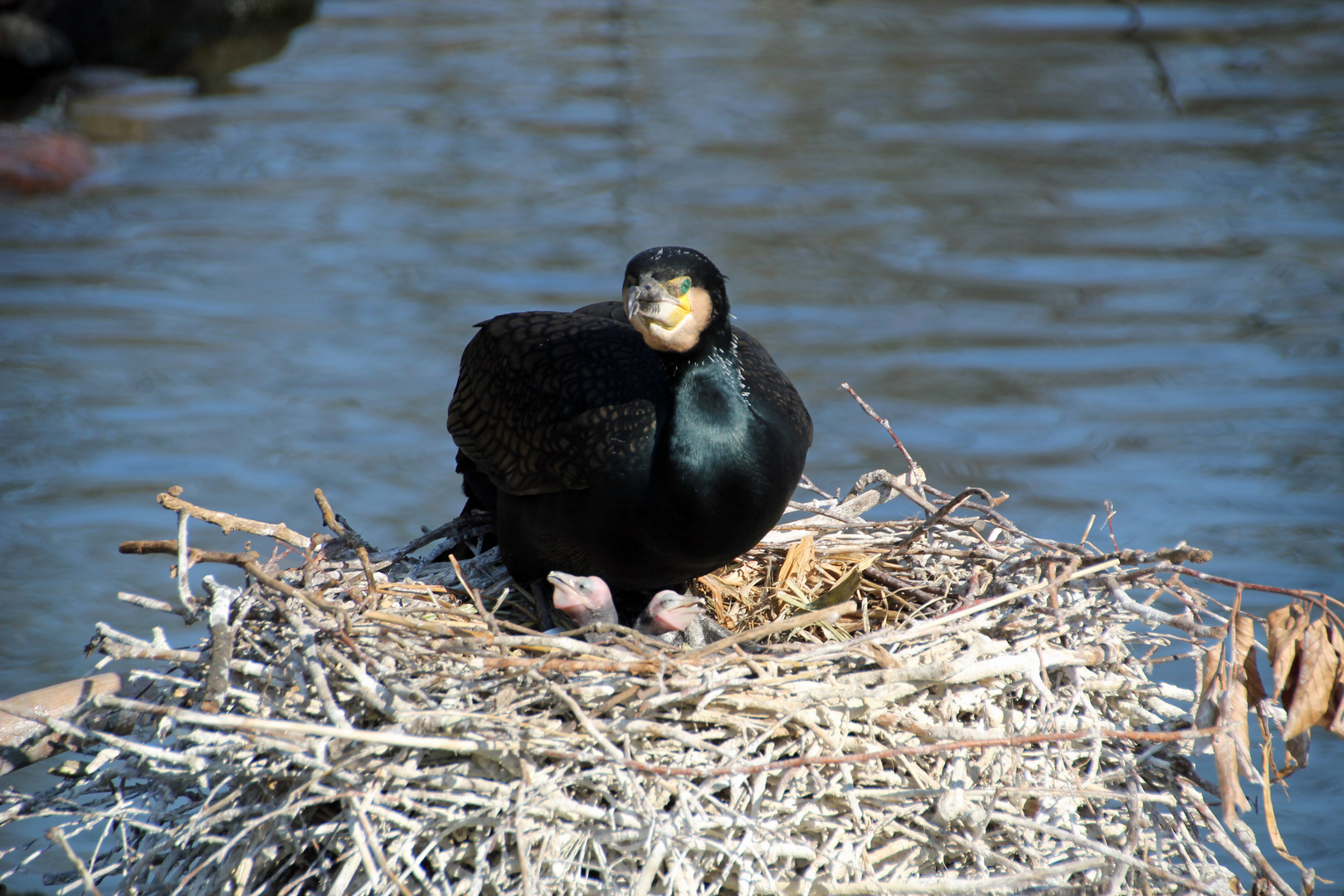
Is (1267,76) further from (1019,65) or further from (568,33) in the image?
(568,33)

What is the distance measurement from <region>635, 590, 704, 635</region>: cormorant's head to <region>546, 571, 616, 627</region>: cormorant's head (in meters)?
0.11

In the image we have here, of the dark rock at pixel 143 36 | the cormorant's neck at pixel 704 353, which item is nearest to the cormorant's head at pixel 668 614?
the cormorant's neck at pixel 704 353

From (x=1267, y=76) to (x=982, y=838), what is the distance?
12265 mm

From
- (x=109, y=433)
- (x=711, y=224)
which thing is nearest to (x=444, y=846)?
(x=109, y=433)

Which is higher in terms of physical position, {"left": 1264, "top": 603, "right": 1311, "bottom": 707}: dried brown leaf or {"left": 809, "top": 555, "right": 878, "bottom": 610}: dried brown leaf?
{"left": 1264, "top": 603, "right": 1311, "bottom": 707}: dried brown leaf

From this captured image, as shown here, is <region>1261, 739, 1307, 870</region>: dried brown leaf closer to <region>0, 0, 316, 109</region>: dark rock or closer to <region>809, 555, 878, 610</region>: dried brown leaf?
<region>809, 555, 878, 610</region>: dried brown leaf

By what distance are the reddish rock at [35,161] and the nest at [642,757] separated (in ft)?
31.3

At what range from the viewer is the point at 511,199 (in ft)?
38.4

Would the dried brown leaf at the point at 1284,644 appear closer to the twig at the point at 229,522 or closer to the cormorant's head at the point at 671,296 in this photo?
the cormorant's head at the point at 671,296

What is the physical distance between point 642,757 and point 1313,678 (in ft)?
4.01

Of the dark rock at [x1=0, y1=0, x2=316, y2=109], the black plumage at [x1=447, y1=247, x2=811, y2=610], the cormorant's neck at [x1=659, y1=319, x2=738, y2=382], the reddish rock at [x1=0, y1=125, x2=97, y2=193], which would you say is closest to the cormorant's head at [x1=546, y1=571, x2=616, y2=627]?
the black plumage at [x1=447, y1=247, x2=811, y2=610]

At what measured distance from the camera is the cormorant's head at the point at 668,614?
3.10m

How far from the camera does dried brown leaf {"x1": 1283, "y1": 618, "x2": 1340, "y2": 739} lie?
2309 mm

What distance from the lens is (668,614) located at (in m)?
3.09
